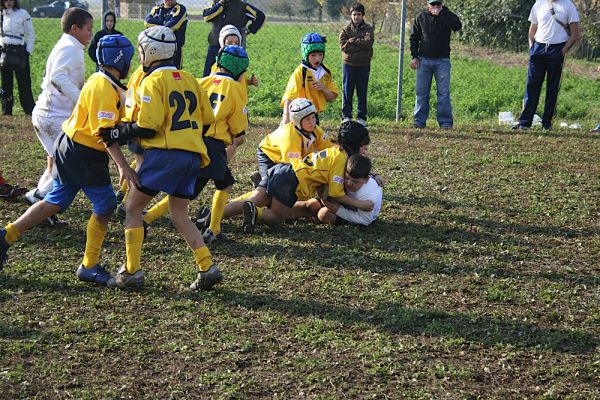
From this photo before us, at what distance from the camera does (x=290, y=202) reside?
7418 mm

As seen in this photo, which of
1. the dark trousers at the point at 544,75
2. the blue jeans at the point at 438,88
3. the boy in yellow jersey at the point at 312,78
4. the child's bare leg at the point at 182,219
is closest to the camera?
the child's bare leg at the point at 182,219

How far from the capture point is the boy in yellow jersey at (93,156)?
555 cm

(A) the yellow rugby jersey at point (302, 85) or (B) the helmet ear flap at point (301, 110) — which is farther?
(A) the yellow rugby jersey at point (302, 85)

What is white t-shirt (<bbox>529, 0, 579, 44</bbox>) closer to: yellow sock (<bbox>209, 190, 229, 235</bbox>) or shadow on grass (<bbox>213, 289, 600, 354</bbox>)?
yellow sock (<bbox>209, 190, 229, 235</bbox>)

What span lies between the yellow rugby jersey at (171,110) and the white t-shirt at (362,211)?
221cm

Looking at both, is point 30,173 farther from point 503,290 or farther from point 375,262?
point 503,290

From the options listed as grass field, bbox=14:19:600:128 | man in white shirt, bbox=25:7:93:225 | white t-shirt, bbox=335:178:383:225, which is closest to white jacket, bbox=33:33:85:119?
man in white shirt, bbox=25:7:93:225

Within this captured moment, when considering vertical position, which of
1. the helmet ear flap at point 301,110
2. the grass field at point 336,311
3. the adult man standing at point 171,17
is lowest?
the grass field at point 336,311

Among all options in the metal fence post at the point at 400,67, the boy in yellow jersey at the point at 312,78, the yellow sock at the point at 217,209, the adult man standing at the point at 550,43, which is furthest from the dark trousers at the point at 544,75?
the yellow sock at the point at 217,209

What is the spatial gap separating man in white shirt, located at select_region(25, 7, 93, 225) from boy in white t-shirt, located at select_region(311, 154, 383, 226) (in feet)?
8.06

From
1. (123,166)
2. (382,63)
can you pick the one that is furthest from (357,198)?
(382,63)

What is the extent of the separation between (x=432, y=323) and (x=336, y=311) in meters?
0.67

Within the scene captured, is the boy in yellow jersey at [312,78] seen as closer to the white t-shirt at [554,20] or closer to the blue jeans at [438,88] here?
the blue jeans at [438,88]

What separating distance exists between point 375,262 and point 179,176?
6.36 ft
